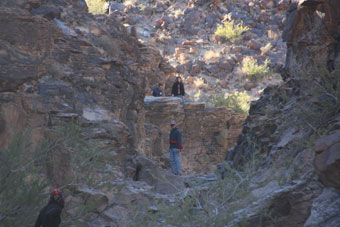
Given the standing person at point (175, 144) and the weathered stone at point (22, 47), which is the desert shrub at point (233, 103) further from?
the weathered stone at point (22, 47)

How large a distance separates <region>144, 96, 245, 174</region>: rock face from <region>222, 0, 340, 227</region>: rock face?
5306mm

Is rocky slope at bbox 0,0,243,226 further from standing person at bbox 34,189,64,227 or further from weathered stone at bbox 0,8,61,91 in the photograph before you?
standing person at bbox 34,189,64,227

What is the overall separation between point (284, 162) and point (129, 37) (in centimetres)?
744

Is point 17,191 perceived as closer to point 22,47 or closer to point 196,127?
point 22,47

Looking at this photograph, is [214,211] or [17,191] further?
[17,191]

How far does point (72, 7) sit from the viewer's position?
11.2 m

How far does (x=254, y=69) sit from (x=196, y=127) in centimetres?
1068

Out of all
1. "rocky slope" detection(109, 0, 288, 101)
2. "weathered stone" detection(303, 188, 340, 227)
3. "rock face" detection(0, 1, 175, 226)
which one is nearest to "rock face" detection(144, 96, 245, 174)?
"rock face" detection(0, 1, 175, 226)

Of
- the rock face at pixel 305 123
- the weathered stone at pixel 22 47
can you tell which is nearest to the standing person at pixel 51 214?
the rock face at pixel 305 123

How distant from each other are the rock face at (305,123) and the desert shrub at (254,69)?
15774 mm

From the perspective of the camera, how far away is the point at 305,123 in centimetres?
706

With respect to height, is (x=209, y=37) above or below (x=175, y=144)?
above

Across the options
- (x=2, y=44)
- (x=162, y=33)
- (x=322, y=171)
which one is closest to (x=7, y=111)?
(x=2, y=44)

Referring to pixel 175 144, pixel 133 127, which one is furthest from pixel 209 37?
pixel 133 127
